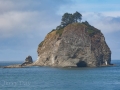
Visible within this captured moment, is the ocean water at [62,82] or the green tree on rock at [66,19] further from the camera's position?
the green tree on rock at [66,19]

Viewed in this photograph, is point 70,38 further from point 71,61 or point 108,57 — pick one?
point 108,57

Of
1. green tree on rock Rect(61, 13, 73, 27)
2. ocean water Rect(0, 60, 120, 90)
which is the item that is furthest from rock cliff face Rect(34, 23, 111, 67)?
ocean water Rect(0, 60, 120, 90)

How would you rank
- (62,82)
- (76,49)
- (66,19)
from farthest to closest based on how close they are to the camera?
(66,19), (76,49), (62,82)

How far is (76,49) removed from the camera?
413ft

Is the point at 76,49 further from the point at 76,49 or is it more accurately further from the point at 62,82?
the point at 62,82

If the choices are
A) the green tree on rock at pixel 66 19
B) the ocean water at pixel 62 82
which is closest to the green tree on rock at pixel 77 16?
the green tree on rock at pixel 66 19

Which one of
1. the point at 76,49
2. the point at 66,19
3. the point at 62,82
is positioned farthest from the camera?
the point at 66,19

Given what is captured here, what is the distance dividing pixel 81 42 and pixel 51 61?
1379 cm

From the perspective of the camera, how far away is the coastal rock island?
410 ft

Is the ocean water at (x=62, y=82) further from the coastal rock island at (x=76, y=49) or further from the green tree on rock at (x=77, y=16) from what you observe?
the green tree on rock at (x=77, y=16)

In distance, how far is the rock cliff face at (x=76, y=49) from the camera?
12494 centimetres

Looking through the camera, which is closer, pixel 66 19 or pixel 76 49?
pixel 76 49

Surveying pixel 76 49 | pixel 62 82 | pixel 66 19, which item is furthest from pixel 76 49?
pixel 62 82

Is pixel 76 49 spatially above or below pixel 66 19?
below
